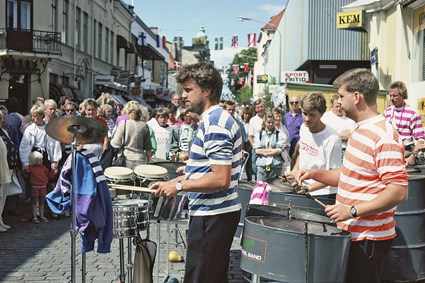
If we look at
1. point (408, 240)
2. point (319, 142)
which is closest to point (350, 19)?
point (319, 142)

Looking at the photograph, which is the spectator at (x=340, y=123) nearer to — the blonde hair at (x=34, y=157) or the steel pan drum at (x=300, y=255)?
the steel pan drum at (x=300, y=255)

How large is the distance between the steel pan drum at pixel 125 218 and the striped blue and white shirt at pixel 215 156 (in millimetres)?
1173

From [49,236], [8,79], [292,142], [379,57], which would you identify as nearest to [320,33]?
[379,57]

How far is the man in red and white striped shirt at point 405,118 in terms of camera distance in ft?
24.3

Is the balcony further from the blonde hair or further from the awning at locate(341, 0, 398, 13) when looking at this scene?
the blonde hair

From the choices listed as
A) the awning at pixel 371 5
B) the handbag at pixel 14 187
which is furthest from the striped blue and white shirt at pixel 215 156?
the awning at pixel 371 5

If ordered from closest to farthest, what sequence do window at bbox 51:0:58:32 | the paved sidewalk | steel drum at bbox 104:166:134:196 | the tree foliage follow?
steel drum at bbox 104:166:134:196 → the paved sidewalk → window at bbox 51:0:58:32 → the tree foliage

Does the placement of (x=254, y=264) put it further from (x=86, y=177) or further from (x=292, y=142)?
(x=292, y=142)

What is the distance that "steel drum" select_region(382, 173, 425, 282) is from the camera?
5.10m

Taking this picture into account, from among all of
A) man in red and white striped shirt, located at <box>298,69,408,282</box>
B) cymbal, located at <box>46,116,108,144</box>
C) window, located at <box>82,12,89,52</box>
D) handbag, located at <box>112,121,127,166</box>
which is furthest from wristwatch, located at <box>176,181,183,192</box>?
window, located at <box>82,12,89,52</box>

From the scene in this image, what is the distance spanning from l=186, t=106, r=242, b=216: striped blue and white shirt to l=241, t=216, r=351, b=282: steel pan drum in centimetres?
41

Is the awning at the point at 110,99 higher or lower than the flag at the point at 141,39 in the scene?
lower

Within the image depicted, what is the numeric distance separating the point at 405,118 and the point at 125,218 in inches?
171

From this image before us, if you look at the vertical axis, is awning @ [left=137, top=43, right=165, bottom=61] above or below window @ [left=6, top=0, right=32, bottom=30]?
above
